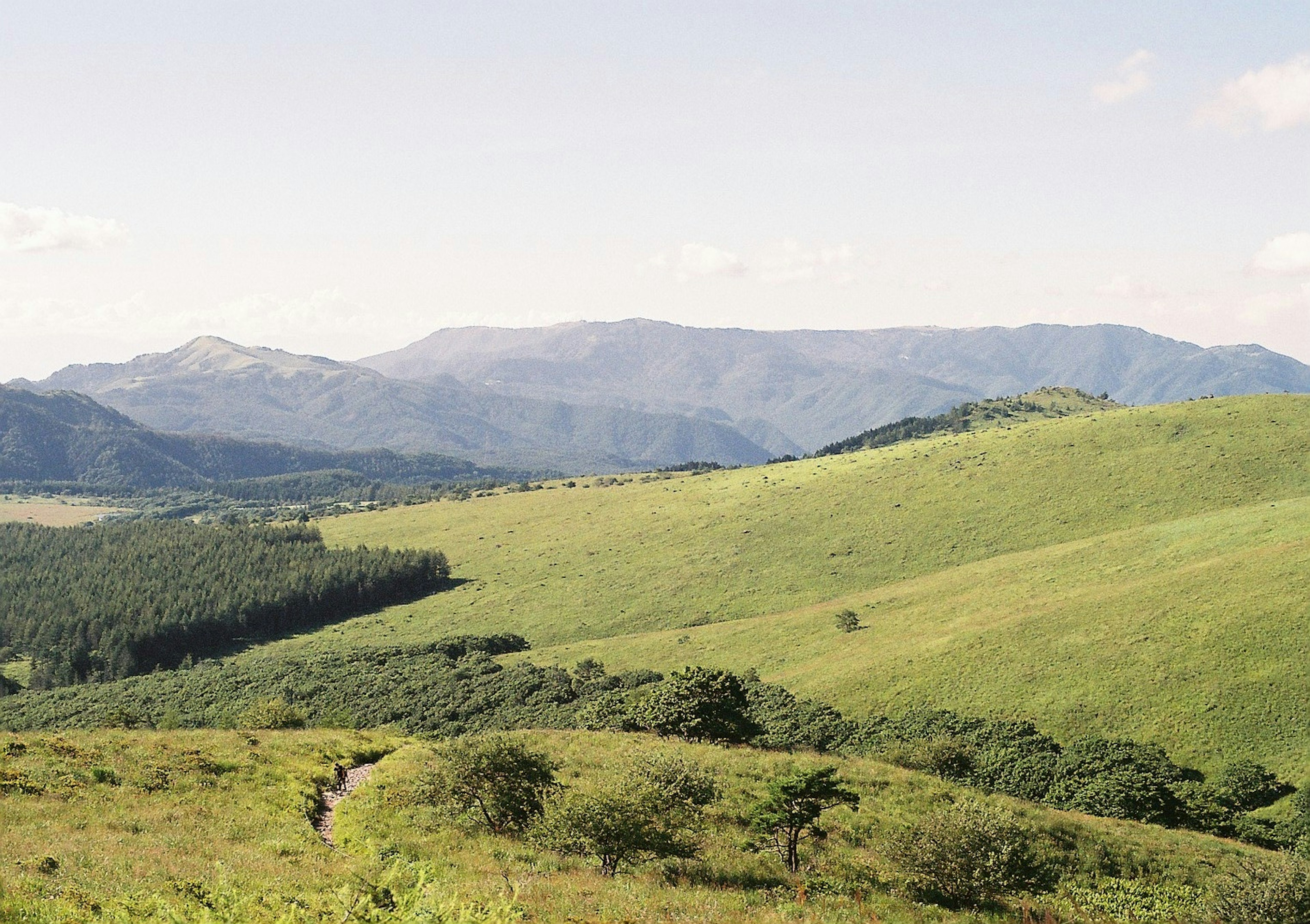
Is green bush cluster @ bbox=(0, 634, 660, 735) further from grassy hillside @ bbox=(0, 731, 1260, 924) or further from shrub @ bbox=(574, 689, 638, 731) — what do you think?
grassy hillside @ bbox=(0, 731, 1260, 924)

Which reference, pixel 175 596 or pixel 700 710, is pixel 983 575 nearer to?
pixel 700 710

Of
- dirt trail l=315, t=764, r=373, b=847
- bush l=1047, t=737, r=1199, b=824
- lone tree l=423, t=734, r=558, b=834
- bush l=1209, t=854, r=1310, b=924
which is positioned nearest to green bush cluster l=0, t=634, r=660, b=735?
dirt trail l=315, t=764, r=373, b=847

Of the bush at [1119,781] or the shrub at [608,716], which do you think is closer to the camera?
the bush at [1119,781]

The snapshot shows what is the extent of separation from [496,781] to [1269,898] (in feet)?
87.8

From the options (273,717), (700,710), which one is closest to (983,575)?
(700,710)

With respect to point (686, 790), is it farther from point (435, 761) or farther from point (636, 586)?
point (636, 586)

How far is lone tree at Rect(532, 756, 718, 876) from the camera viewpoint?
25125 millimetres

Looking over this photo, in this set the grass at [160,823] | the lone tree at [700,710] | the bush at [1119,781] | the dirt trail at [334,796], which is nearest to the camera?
the grass at [160,823]

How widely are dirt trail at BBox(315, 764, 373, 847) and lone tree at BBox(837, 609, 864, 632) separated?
57034 mm

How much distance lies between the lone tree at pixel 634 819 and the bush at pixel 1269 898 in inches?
705

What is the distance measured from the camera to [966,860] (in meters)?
26.4

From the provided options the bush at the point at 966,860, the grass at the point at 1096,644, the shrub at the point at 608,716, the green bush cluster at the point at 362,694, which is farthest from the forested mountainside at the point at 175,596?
the bush at the point at 966,860

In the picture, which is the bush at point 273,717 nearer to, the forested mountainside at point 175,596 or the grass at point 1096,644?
the grass at point 1096,644

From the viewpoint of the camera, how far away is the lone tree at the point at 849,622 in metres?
88.2
